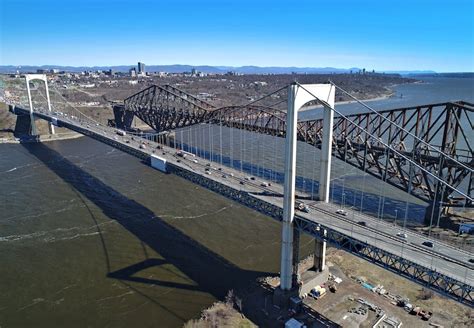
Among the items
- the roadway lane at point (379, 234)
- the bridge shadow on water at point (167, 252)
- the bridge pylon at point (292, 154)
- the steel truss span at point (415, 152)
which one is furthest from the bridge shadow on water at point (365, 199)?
the bridge shadow on water at point (167, 252)

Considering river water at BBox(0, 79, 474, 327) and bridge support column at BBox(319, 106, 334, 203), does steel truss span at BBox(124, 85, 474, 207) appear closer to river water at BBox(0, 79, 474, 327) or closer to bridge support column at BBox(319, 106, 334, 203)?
bridge support column at BBox(319, 106, 334, 203)

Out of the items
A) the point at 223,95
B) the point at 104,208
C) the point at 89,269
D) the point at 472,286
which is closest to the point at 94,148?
the point at 104,208

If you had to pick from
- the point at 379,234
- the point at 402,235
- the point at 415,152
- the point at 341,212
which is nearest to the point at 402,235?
the point at 402,235

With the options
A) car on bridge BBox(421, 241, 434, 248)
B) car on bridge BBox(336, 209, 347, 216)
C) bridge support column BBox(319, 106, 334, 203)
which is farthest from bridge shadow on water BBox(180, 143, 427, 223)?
car on bridge BBox(421, 241, 434, 248)

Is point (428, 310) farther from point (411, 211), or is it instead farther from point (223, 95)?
point (223, 95)

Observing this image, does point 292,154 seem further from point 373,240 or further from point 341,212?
point 373,240

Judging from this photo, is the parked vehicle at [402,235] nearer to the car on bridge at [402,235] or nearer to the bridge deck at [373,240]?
the car on bridge at [402,235]
